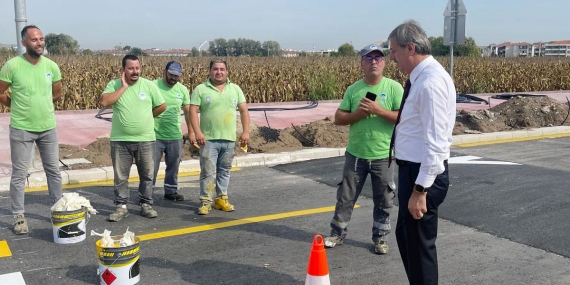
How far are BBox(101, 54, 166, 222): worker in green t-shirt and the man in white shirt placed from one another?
3.43 metres

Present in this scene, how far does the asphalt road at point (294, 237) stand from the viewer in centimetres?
491

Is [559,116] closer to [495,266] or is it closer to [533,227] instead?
[533,227]

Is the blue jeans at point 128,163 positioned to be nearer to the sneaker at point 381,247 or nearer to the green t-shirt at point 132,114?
the green t-shirt at point 132,114

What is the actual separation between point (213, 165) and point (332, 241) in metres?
1.89

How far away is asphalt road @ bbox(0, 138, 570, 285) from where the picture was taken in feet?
16.1

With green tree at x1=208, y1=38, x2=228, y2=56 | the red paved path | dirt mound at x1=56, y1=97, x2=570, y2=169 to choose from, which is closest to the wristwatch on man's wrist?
dirt mound at x1=56, y1=97, x2=570, y2=169

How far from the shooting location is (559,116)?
48.0ft

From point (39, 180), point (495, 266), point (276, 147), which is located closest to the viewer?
point (495, 266)

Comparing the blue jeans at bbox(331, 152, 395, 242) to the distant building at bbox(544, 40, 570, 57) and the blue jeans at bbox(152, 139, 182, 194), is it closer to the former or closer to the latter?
the blue jeans at bbox(152, 139, 182, 194)

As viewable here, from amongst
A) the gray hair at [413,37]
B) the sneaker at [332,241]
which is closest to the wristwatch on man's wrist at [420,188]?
the gray hair at [413,37]

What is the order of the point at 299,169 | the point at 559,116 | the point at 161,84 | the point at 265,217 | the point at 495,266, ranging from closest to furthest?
the point at 495,266
the point at 265,217
the point at 161,84
the point at 299,169
the point at 559,116

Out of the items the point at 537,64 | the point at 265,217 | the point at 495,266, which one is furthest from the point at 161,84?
the point at 537,64

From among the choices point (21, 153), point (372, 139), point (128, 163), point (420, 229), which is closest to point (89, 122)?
point (128, 163)

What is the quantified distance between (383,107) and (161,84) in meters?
3.37
